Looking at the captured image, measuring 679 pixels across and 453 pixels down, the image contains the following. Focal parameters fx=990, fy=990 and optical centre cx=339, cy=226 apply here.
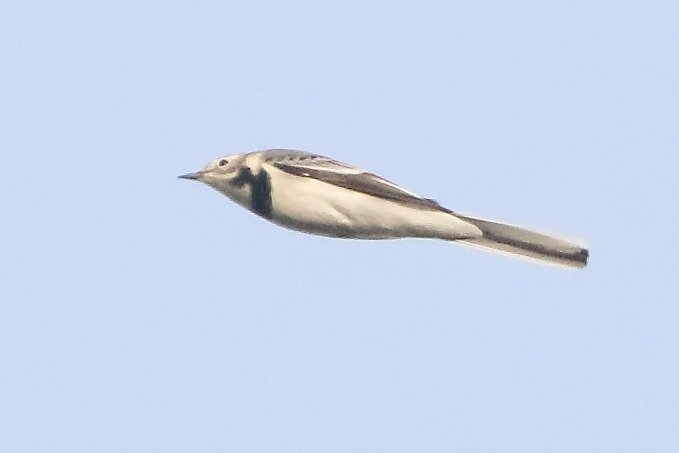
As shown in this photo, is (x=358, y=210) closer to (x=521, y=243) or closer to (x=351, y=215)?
(x=351, y=215)

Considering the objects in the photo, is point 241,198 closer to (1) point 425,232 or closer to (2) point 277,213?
(2) point 277,213

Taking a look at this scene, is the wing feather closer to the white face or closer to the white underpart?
the white underpart

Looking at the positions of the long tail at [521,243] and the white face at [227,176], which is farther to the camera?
the white face at [227,176]

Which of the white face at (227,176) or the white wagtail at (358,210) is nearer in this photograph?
the white wagtail at (358,210)

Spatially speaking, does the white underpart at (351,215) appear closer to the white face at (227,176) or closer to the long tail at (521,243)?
the long tail at (521,243)

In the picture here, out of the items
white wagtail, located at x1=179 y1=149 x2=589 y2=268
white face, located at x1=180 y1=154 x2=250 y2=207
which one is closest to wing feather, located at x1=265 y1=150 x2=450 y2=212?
white wagtail, located at x1=179 y1=149 x2=589 y2=268

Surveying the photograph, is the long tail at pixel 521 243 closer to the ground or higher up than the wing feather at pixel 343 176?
closer to the ground

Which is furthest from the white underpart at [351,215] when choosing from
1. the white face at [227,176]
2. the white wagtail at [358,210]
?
Answer: the white face at [227,176]
